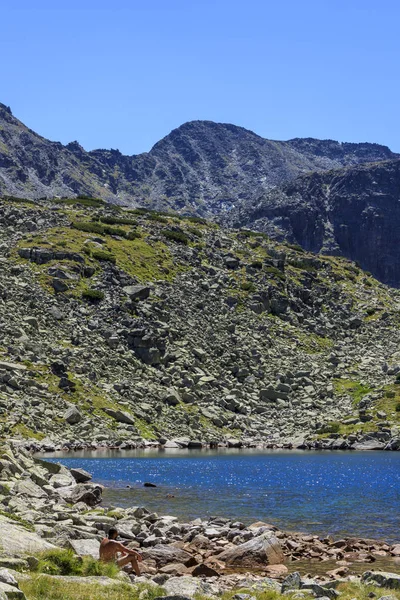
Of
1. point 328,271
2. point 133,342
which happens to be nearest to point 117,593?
point 133,342

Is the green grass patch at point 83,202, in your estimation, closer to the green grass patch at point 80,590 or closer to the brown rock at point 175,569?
the brown rock at point 175,569

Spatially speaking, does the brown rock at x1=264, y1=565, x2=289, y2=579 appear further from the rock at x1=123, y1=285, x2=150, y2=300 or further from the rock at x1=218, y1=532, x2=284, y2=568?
the rock at x1=123, y1=285, x2=150, y2=300

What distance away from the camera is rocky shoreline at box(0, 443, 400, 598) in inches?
853

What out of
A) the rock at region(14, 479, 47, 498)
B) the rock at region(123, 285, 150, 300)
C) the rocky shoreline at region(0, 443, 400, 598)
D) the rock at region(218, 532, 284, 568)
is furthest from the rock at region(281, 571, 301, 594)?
the rock at region(123, 285, 150, 300)

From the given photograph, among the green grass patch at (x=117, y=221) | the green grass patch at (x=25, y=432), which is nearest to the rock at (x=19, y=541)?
the green grass patch at (x=25, y=432)

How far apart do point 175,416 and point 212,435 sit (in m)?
5.54

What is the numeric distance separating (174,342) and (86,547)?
84924 millimetres

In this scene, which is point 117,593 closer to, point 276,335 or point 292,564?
point 292,564

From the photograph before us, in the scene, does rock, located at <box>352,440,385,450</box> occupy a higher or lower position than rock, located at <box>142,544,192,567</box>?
lower

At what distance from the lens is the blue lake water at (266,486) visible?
3956 centimetres

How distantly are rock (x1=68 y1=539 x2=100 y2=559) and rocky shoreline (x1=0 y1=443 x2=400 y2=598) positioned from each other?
4 cm

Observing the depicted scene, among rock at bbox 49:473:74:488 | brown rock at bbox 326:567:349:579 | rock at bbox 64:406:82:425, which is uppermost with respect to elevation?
brown rock at bbox 326:567:349:579

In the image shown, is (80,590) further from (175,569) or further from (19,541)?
(175,569)

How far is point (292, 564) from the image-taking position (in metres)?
27.7
